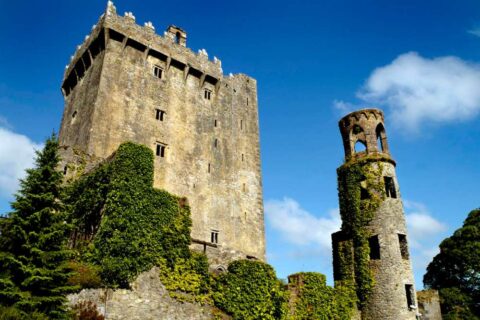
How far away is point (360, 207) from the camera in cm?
2883

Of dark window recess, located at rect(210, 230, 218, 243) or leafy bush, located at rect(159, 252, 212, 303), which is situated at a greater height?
dark window recess, located at rect(210, 230, 218, 243)

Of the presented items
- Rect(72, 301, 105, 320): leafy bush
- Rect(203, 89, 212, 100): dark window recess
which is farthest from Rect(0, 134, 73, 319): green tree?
Rect(203, 89, 212, 100): dark window recess

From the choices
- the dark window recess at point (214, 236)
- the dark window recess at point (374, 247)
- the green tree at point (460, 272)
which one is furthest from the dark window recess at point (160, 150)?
the green tree at point (460, 272)

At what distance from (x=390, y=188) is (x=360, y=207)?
254 centimetres

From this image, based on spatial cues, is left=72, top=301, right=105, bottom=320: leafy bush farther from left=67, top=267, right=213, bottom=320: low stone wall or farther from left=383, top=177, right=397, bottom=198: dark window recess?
left=383, top=177, right=397, bottom=198: dark window recess

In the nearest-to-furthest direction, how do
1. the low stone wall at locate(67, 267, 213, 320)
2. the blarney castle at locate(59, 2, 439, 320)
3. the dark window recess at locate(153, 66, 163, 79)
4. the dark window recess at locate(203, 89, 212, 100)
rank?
1. the low stone wall at locate(67, 267, 213, 320)
2. the blarney castle at locate(59, 2, 439, 320)
3. the dark window recess at locate(153, 66, 163, 79)
4. the dark window recess at locate(203, 89, 212, 100)

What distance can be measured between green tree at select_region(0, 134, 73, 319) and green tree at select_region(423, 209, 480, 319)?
34.8 m

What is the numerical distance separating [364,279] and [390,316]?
2549 millimetres

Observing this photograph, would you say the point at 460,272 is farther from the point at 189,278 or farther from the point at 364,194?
the point at 189,278

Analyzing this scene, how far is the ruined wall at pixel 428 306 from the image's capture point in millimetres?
32562

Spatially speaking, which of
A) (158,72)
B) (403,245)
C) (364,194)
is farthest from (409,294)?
(158,72)

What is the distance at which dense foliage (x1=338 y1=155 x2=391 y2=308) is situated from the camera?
27.1 m

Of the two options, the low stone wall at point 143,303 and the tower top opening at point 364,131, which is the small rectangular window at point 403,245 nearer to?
the tower top opening at point 364,131

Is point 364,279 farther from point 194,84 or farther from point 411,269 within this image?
point 194,84
